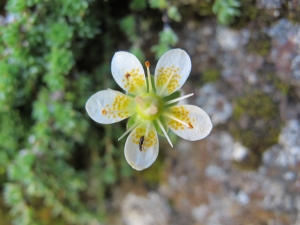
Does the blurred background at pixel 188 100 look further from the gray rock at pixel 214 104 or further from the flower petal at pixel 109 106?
the flower petal at pixel 109 106

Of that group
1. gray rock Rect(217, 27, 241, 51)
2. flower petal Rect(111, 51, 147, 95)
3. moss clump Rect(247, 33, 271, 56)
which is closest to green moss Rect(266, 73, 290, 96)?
moss clump Rect(247, 33, 271, 56)

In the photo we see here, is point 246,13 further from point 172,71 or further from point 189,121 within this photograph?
point 189,121

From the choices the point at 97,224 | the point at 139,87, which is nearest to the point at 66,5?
the point at 139,87

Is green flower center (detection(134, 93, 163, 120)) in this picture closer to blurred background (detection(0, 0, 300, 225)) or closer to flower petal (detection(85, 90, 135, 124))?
flower petal (detection(85, 90, 135, 124))

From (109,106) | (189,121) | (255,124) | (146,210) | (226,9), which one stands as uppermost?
(226,9)

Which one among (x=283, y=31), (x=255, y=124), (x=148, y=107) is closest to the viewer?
(x=148, y=107)

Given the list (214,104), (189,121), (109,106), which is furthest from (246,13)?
(109,106)

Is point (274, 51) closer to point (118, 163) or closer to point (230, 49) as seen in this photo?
point (230, 49)
